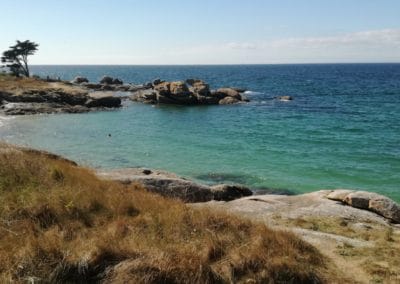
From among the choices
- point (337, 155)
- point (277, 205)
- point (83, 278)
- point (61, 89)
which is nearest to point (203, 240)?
point (83, 278)

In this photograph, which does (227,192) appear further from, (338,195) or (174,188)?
(338,195)

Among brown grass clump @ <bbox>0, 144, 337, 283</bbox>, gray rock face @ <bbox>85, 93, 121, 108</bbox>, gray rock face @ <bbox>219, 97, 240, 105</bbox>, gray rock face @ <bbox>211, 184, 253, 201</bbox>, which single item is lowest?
gray rock face @ <bbox>219, 97, 240, 105</bbox>

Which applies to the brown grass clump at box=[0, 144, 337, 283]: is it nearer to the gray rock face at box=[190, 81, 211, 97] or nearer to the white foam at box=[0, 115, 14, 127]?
the white foam at box=[0, 115, 14, 127]

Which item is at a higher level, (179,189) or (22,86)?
(179,189)

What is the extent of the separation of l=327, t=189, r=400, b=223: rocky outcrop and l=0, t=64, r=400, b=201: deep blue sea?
23.3 feet

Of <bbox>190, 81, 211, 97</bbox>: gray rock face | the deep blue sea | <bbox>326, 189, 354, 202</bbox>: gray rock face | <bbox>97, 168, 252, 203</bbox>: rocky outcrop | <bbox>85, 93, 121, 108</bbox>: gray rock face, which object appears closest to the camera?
<bbox>97, 168, 252, 203</bbox>: rocky outcrop

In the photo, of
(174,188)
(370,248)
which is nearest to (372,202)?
(370,248)

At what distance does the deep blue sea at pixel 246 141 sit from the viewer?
94.3 ft

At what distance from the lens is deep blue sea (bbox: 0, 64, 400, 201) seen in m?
28.7

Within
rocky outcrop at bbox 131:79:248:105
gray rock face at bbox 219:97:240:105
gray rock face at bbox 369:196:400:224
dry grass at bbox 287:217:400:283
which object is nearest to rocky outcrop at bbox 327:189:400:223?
gray rock face at bbox 369:196:400:224

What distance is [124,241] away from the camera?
9086 millimetres

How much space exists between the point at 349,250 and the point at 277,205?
5.95 metres

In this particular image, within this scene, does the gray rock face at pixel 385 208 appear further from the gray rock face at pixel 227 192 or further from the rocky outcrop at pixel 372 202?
the gray rock face at pixel 227 192

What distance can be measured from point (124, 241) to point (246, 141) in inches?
1271
